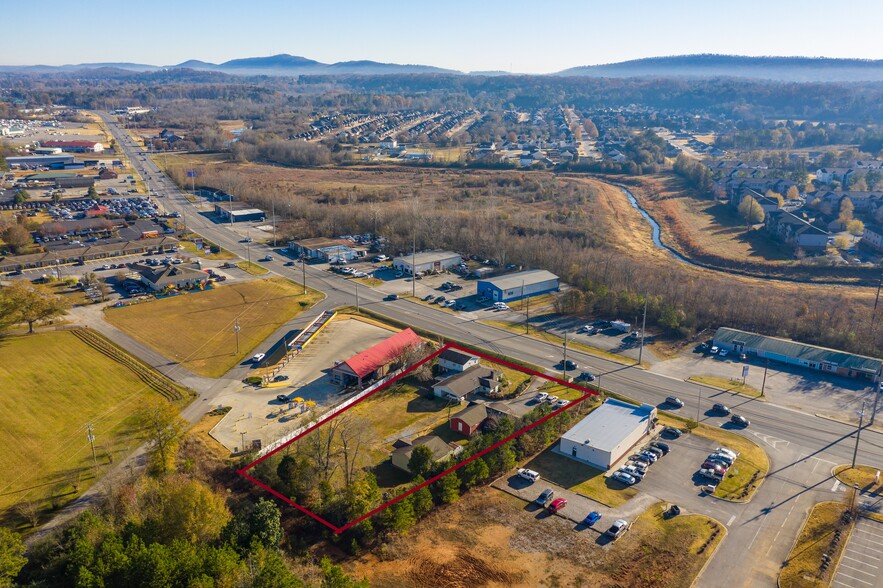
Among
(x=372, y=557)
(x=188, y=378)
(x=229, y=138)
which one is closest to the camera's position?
(x=372, y=557)

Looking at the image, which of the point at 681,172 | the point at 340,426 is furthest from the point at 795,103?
the point at 340,426

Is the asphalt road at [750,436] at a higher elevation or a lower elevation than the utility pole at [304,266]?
lower

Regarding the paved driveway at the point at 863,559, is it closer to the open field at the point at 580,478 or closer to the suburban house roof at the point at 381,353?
the open field at the point at 580,478

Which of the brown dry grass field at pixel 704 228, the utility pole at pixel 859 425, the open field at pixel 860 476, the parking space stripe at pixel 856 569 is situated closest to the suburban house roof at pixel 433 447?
the parking space stripe at pixel 856 569

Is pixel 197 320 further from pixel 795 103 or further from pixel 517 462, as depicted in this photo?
pixel 795 103

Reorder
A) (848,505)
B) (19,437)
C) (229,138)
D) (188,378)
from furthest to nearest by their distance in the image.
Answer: (229,138), (188,378), (19,437), (848,505)

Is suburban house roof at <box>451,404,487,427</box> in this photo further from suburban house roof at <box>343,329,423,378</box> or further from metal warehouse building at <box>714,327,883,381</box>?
metal warehouse building at <box>714,327,883,381</box>
